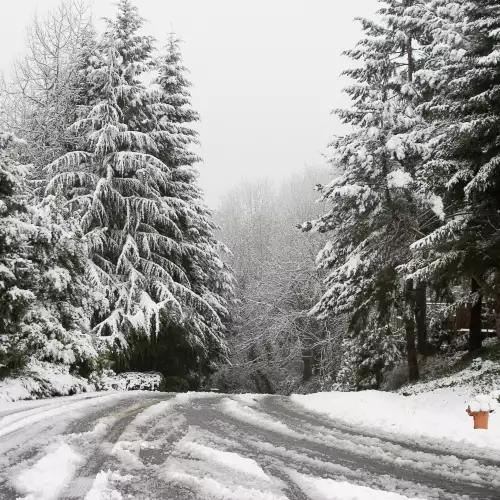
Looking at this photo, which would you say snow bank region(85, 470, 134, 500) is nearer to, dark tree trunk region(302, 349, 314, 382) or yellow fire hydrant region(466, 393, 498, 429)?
yellow fire hydrant region(466, 393, 498, 429)

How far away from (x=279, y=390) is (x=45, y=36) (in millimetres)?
25395

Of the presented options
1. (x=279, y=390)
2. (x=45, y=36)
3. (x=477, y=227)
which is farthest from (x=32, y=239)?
(x=279, y=390)

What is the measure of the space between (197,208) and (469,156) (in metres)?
14.1

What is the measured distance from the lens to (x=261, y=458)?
5.84 meters

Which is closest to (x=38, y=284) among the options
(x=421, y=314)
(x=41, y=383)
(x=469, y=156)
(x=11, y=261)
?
(x=11, y=261)

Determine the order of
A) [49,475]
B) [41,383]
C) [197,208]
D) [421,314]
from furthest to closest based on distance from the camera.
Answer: [197,208] < [421,314] < [41,383] < [49,475]

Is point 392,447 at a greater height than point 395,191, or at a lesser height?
lesser

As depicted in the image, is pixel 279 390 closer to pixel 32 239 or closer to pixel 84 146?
pixel 84 146

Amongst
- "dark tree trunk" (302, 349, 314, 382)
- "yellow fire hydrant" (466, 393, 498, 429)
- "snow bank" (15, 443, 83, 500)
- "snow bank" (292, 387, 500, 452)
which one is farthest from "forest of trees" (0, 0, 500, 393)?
"snow bank" (15, 443, 83, 500)

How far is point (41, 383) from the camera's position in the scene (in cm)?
1213

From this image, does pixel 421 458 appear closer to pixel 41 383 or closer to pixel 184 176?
pixel 41 383

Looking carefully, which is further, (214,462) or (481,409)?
(481,409)

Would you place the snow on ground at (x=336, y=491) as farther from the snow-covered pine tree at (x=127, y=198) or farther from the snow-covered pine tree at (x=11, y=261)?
the snow-covered pine tree at (x=127, y=198)

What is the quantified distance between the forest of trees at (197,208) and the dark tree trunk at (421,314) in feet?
0.35
